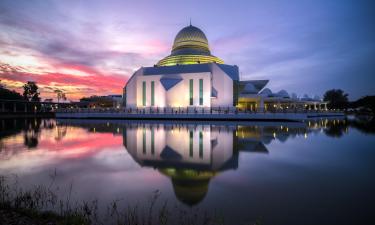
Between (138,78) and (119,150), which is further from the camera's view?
(138,78)

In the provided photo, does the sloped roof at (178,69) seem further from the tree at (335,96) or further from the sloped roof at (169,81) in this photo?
the tree at (335,96)

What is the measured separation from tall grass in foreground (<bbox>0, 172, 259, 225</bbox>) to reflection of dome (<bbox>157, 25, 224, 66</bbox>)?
46.1 m

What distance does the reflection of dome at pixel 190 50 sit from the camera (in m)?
50.2

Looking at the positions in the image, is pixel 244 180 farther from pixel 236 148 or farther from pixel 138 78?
pixel 138 78

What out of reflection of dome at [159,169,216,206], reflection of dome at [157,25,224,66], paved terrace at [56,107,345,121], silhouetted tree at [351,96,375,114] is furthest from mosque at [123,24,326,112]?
reflection of dome at [159,169,216,206]

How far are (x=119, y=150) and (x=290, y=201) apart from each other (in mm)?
7883

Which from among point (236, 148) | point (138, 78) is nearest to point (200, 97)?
point (138, 78)

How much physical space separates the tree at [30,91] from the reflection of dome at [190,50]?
5292 cm

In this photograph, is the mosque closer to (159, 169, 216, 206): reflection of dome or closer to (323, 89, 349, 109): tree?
(159, 169, 216, 206): reflection of dome

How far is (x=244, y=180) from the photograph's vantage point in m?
6.33

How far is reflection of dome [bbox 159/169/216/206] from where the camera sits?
5.12 m

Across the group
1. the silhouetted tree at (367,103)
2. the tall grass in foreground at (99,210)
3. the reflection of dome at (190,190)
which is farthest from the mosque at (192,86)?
the tall grass in foreground at (99,210)

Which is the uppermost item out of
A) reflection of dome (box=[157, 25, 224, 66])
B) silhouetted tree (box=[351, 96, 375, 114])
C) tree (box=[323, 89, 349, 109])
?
reflection of dome (box=[157, 25, 224, 66])

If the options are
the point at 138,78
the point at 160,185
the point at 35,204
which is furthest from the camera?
the point at 138,78
